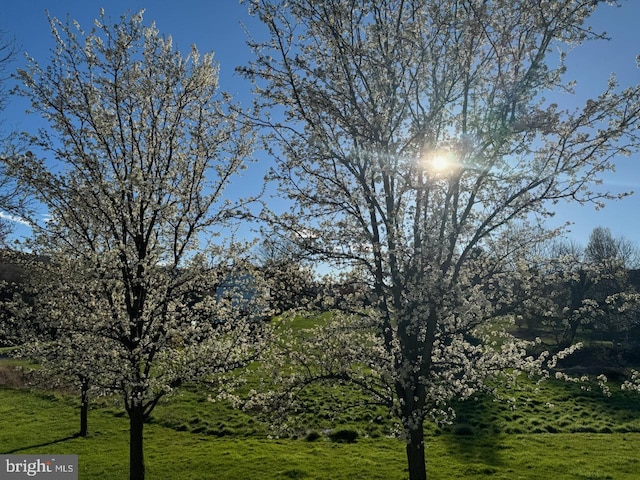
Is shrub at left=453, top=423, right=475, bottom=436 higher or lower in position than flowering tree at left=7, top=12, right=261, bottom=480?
lower

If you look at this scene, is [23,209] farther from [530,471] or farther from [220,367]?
[530,471]

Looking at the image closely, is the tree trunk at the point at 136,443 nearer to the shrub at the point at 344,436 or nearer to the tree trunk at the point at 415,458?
the tree trunk at the point at 415,458

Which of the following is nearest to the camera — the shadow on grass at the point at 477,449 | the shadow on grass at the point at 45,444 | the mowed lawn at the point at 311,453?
the mowed lawn at the point at 311,453

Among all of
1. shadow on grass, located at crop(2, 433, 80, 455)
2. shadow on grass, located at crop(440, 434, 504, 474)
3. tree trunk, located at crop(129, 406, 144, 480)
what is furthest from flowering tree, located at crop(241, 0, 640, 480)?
shadow on grass, located at crop(2, 433, 80, 455)

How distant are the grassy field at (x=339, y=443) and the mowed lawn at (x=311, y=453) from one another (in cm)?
4

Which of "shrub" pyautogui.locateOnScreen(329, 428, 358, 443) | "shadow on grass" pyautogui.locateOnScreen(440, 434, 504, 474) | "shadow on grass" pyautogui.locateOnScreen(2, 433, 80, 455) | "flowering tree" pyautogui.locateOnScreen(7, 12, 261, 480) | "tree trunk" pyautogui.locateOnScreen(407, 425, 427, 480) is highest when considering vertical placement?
"flowering tree" pyautogui.locateOnScreen(7, 12, 261, 480)

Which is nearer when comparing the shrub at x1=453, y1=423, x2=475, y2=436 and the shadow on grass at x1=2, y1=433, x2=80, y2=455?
the shadow on grass at x1=2, y1=433, x2=80, y2=455

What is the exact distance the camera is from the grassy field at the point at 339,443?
17.2 m

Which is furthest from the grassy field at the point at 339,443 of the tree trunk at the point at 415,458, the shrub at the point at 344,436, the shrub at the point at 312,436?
the tree trunk at the point at 415,458

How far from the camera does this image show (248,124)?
10070mm

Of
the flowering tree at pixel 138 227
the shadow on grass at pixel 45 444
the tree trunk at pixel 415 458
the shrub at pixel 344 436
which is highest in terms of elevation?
the flowering tree at pixel 138 227

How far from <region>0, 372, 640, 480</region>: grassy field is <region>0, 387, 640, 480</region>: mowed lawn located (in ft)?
0.14

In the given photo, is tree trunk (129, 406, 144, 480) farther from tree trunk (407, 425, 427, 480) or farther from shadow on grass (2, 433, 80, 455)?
shadow on grass (2, 433, 80, 455)

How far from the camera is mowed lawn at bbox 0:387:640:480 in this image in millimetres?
16969
